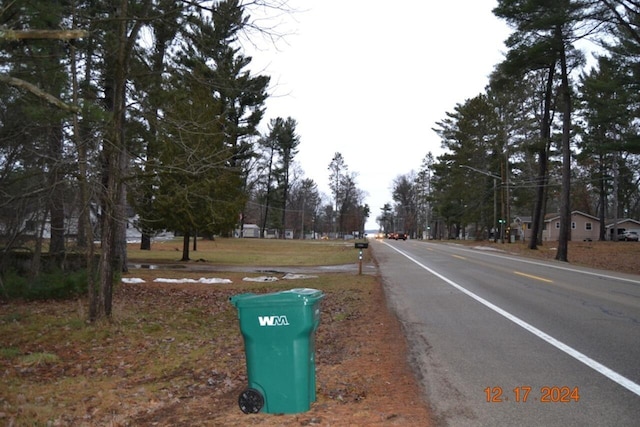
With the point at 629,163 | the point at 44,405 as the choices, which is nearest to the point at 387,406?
the point at 44,405

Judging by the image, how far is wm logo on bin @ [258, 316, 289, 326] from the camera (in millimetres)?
4824

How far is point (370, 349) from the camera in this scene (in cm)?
782

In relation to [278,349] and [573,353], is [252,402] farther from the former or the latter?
[573,353]

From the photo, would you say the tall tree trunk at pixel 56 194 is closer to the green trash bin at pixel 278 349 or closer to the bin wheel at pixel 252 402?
the green trash bin at pixel 278 349

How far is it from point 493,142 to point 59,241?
55.9m

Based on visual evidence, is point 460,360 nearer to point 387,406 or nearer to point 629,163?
point 387,406

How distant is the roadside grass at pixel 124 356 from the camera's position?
18.3ft

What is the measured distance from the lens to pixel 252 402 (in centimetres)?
489

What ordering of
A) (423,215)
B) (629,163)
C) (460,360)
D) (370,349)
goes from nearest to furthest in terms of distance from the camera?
(460,360) → (370,349) → (629,163) → (423,215)

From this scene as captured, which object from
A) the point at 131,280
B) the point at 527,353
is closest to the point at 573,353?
the point at 527,353

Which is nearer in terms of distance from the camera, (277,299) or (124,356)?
(277,299)

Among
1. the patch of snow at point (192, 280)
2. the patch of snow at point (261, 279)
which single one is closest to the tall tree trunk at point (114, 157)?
the patch of snow at point (192, 280)
